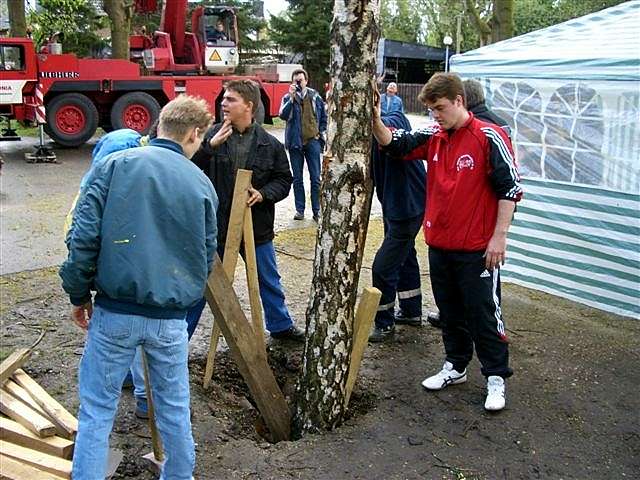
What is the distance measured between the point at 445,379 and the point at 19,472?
2526 mm

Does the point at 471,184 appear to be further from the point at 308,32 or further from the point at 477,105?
the point at 308,32

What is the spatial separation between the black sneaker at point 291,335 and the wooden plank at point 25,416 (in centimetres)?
198

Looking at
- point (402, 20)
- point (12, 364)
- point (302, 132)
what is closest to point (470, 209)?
point (12, 364)

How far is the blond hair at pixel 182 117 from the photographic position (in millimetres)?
2980

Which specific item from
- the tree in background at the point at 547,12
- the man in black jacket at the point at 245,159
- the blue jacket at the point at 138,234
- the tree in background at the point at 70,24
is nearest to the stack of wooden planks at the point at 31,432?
the blue jacket at the point at 138,234

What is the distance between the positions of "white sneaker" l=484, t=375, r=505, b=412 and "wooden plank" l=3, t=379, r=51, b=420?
244 cm

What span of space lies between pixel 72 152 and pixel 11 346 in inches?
423

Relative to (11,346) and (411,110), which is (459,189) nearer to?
(11,346)

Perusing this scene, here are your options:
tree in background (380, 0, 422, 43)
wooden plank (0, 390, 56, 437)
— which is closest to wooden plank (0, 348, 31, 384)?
wooden plank (0, 390, 56, 437)

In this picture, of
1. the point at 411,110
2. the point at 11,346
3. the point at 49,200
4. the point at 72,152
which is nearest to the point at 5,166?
the point at 72,152

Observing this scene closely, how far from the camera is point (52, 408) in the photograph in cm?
357

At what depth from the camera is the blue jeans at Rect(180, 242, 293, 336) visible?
15.9 ft

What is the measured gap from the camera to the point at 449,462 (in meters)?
3.63

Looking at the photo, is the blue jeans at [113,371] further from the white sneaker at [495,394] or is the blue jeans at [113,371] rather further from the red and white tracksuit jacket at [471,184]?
the white sneaker at [495,394]
